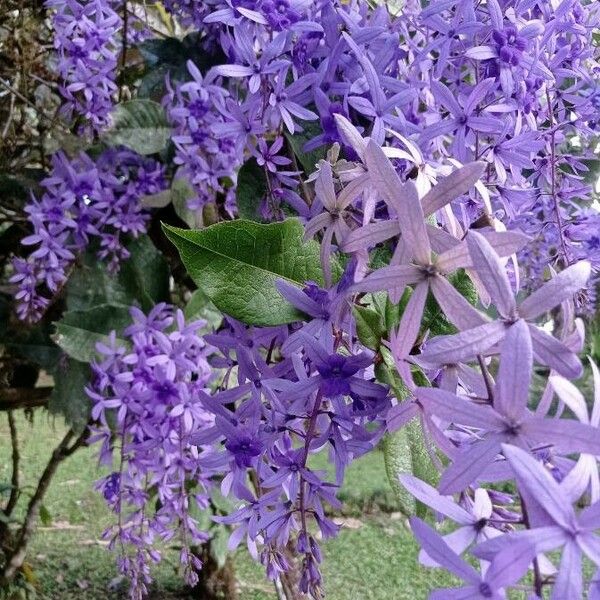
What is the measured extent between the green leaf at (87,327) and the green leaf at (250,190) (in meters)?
0.37

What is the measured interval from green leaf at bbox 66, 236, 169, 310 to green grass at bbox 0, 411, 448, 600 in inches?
11.6

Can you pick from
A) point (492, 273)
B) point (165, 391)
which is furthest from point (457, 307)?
point (165, 391)

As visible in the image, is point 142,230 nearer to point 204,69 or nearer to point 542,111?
point 204,69

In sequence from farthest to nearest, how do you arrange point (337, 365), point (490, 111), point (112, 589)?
point (112, 589) < point (490, 111) < point (337, 365)

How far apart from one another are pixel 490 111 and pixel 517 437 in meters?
0.33

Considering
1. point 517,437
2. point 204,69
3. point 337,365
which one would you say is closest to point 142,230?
point 204,69

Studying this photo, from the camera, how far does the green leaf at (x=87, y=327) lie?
38.3 inches

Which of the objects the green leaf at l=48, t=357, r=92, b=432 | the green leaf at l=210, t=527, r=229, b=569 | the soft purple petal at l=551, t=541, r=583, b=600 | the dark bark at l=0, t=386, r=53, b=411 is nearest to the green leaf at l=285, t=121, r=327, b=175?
the soft purple petal at l=551, t=541, r=583, b=600

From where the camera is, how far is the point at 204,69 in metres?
0.95

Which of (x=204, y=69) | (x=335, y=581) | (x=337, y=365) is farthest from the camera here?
(x=335, y=581)

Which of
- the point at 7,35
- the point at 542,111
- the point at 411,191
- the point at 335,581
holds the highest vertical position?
the point at 7,35

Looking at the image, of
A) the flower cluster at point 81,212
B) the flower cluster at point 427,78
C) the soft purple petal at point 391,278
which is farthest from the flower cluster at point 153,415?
the soft purple petal at point 391,278

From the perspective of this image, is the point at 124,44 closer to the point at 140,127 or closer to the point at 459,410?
the point at 140,127

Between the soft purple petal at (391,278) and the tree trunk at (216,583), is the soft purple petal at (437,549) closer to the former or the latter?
the soft purple petal at (391,278)
